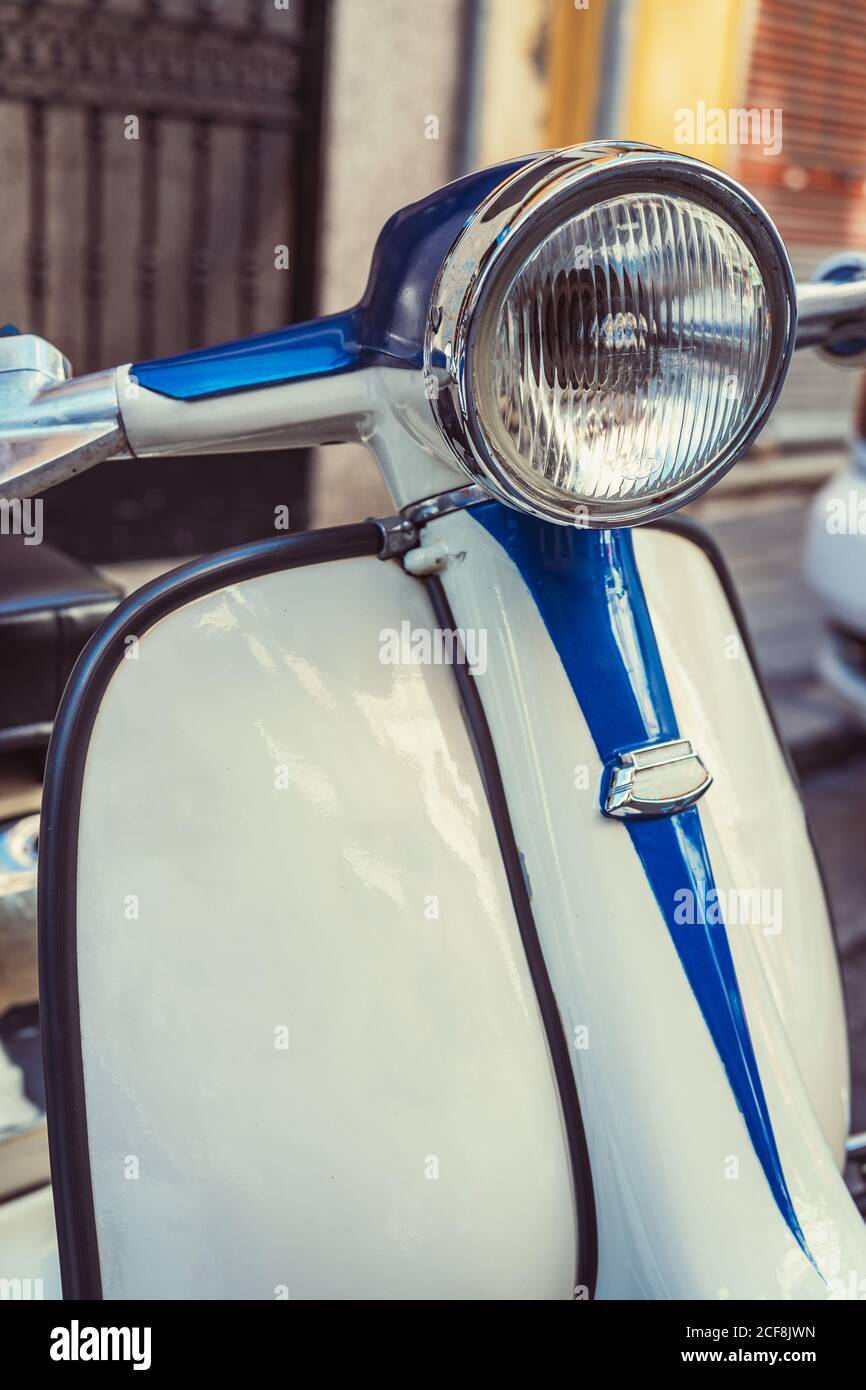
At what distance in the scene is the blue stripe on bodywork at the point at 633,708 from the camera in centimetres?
79

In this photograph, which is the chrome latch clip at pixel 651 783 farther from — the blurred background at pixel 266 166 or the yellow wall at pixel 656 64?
the yellow wall at pixel 656 64

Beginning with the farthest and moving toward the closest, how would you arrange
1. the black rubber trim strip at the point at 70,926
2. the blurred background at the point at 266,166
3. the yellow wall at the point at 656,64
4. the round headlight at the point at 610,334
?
1. the yellow wall at the point at 656,64
2. the blurred background at the point at 266,166
3. the black rubber trim strip at the point at 70,926
4. the round headlight at the point at 610,334

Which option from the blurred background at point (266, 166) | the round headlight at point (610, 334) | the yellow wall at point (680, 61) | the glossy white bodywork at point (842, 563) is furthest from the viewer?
the yellow wall at point (680, 61)

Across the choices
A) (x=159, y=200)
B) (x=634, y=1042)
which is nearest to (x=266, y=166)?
(x=159, y=200)

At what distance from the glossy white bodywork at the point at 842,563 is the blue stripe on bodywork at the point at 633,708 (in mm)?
2036

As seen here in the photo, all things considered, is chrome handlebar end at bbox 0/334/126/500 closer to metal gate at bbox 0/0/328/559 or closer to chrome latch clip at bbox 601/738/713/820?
chrome latch clip at bbox 601/738/713/820

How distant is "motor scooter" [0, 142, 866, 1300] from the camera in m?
0.78

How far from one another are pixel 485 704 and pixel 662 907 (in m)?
0.18

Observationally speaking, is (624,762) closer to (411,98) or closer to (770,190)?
(411,98)

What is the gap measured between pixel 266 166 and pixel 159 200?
40 centimetres

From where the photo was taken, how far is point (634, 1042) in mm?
785

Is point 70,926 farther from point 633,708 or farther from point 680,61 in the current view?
point 680,61

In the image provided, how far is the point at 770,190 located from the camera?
591 cm

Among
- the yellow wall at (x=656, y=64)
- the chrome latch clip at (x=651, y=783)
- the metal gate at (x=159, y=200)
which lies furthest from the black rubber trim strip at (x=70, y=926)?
the yellow wall at (x=656, y=64)
